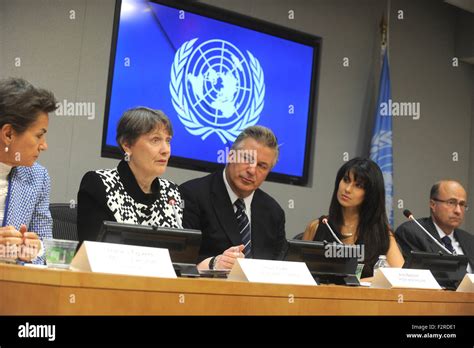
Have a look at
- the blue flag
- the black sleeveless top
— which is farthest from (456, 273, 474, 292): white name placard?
the blue flag

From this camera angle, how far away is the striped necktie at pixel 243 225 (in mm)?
3197

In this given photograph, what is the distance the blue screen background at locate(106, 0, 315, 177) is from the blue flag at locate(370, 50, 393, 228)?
577 mm

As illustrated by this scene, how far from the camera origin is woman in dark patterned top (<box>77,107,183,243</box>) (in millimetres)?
2705

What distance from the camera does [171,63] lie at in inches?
183

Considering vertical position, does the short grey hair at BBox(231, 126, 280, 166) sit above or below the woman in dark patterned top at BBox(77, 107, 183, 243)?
above

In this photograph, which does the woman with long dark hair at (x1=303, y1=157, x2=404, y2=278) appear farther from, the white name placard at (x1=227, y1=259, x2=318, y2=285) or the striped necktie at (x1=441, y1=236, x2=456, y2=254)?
the white name placard at (x1=227, y1=259, x2=318, y2=285)

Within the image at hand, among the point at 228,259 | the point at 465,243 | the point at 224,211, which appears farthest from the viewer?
the point at 465,243

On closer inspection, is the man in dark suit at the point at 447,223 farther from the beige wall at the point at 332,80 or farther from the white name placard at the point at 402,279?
the white name placard at the point at 402,279

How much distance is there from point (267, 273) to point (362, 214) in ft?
5.18

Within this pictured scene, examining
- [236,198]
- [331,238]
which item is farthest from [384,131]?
[236,198]

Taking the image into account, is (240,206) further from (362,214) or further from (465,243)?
(465,243)
